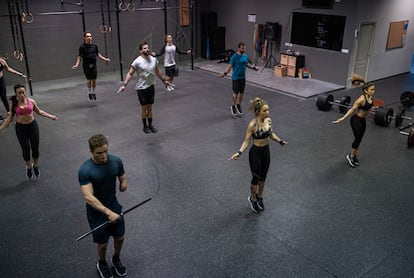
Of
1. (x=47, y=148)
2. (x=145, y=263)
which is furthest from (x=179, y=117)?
(x=145, y=263)

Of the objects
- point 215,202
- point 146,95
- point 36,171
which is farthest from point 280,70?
point 36,171

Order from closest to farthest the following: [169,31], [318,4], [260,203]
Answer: [260,203] → [318,4] → [169,31]

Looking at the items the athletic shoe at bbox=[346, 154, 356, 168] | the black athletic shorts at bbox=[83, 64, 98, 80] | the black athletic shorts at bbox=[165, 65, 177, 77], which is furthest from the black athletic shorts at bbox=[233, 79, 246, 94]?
the black athletic shorts at bbox=[83, 64, 98, 80]

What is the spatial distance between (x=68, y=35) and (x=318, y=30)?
7120 mm

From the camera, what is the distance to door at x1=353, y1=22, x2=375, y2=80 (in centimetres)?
1039

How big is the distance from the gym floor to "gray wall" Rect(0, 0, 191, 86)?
3202mm

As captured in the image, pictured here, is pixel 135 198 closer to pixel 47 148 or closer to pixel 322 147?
pixel 47 148

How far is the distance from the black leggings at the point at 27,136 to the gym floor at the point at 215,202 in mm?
489

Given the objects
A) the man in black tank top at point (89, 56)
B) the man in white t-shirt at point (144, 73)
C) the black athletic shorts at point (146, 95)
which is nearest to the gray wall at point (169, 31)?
the man in black tank top at point (89, 56)

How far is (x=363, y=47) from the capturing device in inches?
419

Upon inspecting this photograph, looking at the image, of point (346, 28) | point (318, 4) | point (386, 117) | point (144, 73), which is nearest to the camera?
point (144, 73)

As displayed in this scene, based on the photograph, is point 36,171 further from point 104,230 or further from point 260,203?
point 260,203

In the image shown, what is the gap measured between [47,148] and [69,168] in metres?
1.00

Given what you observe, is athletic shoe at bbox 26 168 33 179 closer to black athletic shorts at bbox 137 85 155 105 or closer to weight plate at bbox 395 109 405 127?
black athletic shorts at bbox 137 85 155 105
